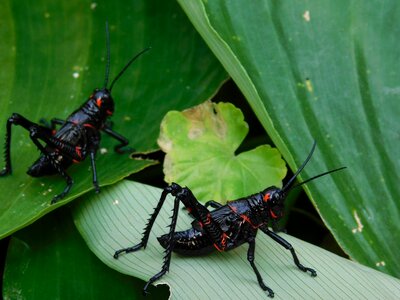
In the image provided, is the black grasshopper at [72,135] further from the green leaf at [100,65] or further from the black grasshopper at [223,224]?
the black grasshopper at [223,224]

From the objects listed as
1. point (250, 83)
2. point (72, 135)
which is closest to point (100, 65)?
point (72, 135)

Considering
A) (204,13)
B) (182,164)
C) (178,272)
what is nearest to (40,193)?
(182,164)

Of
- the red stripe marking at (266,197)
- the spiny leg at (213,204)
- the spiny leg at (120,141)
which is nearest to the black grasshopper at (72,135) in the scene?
the spiny leg at (120,141)

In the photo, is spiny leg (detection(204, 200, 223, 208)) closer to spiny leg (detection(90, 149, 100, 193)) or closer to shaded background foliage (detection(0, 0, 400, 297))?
shaded background foliage (detection(0, 0, 400, 297))

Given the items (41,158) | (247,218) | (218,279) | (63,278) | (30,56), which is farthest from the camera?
(30,56)

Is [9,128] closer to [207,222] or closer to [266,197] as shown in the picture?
[207,222]

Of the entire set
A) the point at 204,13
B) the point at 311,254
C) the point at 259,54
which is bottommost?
the point at 311,254

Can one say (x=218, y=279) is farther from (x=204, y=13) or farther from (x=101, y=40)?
(x=101, y=40)
